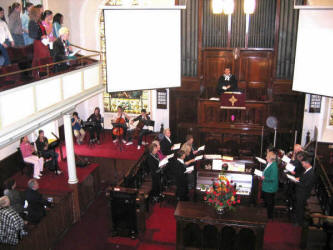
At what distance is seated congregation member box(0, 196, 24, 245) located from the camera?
294 inches

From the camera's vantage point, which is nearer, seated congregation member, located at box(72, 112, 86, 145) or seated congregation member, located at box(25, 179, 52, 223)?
seated congregation member, located at box(25, 179, 52, 223)

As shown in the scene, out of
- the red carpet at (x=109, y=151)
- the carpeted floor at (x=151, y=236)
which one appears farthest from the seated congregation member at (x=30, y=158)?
the carpeted floor at (x=151, y=236)

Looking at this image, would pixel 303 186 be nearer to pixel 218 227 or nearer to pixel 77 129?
pixel 218 227

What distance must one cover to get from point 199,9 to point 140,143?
201 inches

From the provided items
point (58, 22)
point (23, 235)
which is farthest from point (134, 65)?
point (23, 235)

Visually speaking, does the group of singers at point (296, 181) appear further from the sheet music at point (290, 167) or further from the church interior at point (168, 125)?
the sheet music at point (290, 167)

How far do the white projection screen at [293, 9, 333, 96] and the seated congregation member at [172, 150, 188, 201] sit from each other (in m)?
4.39

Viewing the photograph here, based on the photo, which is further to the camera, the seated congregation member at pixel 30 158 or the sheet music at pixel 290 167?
the seated congregation member at pixel 30 158

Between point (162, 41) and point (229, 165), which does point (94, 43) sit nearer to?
point (162, 41)

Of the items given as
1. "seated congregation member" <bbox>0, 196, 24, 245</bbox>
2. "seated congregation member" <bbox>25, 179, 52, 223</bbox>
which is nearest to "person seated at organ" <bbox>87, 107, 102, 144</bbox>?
"seated congregation member" <bbox>25, 179, 52, 223</bbox>

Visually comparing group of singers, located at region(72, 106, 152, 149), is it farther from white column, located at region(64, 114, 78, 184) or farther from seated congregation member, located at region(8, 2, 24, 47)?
seated congregation member, located at region(8, 2, 24, 47)

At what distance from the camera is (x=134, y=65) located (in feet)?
38.0

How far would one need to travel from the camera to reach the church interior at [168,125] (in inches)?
328

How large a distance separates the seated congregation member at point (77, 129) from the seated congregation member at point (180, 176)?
5.01 meters
